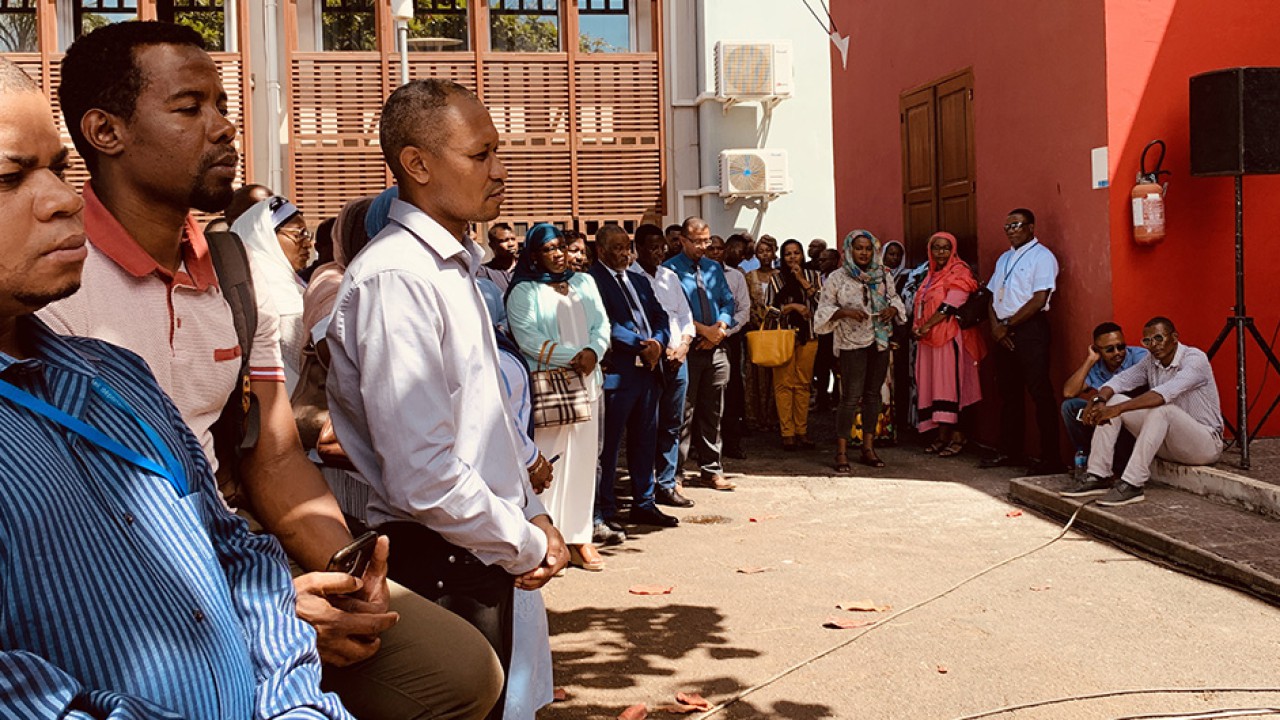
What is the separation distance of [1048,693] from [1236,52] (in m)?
6.78

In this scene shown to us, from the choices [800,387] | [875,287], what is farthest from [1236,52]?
[800,387]

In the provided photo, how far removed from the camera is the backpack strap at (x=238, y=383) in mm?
2604

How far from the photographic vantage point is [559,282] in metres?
7.70

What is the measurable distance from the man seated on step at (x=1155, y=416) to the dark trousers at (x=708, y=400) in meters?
2.72

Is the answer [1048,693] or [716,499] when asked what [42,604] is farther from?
[716,499]

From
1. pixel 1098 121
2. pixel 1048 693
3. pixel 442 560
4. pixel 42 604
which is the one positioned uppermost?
pixel 1098 121

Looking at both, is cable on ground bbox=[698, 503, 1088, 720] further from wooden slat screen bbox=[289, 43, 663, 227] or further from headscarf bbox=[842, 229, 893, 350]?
wooden slat screen bbox=[289, 43, 663, 227]

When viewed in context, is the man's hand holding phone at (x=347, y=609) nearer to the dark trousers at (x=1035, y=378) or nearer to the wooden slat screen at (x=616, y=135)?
the dark trousers at (x=1035, y=378)

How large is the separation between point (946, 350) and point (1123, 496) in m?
3.29

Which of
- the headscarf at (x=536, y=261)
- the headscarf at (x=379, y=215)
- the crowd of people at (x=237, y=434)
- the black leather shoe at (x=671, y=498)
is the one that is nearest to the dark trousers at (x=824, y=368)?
the black leather shoe at (x=671, y=498)

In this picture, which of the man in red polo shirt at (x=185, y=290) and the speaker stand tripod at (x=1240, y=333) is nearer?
the man in red polo shirt at (x=185, y=290)

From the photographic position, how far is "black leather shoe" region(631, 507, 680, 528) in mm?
8828

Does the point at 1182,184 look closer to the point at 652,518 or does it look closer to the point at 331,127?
the point at 652,518

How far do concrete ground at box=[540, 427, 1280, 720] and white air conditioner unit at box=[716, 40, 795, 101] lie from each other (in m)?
11.2
